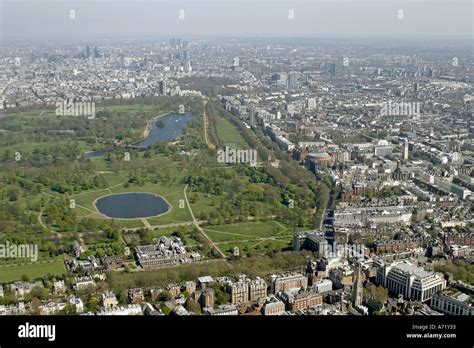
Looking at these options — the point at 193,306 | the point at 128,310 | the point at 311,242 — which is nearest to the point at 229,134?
the point at 311,242

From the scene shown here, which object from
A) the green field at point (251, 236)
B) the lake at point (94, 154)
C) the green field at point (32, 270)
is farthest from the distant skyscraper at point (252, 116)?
the green field at point (32, 270)

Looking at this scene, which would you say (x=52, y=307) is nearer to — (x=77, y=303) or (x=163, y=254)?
(x=77, y=303)

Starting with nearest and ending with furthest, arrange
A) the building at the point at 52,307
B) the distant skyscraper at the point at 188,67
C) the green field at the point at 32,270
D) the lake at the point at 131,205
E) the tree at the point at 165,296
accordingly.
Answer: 1. the building at the point at 52,307
2. the tree at the point at 165,296
3. the green field at the point at 32,270
4. the lake at the point at 131,205
5. the distant skyscraper at the point at 188,67

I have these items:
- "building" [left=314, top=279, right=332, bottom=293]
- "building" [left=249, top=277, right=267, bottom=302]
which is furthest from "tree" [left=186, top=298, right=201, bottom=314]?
"building" [left=314, top=279, right=332, bottom=293]

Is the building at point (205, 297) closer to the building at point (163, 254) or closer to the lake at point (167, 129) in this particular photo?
the building at point (163, 254)
